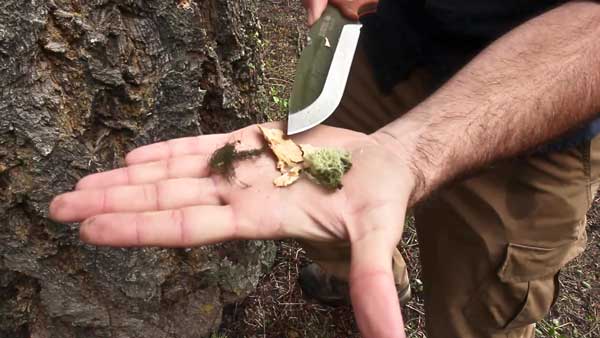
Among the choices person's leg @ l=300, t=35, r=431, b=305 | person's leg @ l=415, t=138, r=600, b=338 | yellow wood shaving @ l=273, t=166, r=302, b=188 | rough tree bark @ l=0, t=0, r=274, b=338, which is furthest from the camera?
person's leg @ l=300, t=35, r=431, b=305

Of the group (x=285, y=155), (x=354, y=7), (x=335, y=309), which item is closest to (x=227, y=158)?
(x=285, y=155)

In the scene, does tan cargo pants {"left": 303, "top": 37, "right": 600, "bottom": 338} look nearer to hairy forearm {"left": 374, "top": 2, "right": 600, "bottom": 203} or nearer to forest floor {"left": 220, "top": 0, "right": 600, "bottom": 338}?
hairy forearm {"left": 374, "top": 2, "right": 600, "bottom": 203}

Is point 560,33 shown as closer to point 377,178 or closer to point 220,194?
point 377,178

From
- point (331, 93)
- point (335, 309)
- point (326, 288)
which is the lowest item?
point (335, 309)

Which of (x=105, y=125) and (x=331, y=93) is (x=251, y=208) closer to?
(x=331, y=93)

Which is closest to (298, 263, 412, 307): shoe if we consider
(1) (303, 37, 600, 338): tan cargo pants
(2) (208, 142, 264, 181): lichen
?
(1) (303, 37, 600, 338): tan cargo pants
